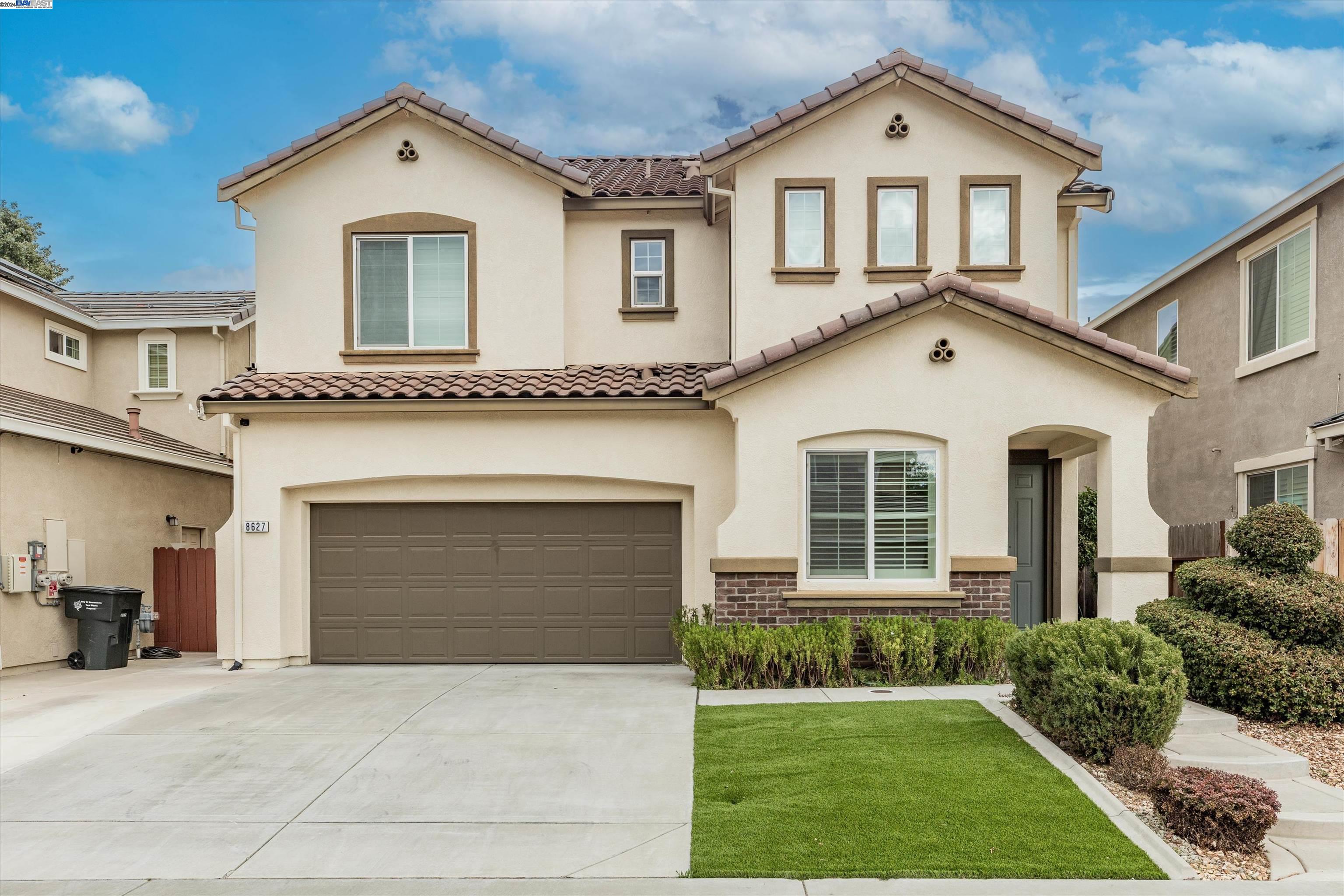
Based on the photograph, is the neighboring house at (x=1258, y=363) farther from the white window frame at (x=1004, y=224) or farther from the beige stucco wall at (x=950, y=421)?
the white window frame at (x=1004, y=224)

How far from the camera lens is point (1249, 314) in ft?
49.9

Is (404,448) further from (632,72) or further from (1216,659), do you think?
(632,72)

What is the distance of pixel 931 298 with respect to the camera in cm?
1156

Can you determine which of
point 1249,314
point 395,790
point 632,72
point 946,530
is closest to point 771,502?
point 946,530

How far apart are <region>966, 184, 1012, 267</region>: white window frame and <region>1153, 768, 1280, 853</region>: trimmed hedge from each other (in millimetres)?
8442

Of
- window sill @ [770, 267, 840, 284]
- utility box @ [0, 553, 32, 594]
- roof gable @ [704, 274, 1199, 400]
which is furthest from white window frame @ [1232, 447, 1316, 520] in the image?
utility box @ [0, 553, 32, 594]

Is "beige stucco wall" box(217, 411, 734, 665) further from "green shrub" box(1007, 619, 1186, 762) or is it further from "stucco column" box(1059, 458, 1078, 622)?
"green shrub" box(1007, 619, 1186, 762)

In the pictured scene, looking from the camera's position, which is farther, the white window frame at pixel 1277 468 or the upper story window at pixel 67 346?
the upper story window at pixel 67 346

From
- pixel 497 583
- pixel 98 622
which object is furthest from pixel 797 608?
pixel 98 622

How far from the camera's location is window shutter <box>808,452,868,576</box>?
467 inches

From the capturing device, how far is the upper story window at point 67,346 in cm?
1786

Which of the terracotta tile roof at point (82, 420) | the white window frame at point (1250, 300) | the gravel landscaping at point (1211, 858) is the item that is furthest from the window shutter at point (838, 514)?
the terracotta tile roof at point (82, 420)

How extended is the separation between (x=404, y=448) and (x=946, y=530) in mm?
7178

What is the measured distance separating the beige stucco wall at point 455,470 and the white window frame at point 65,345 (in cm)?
726
